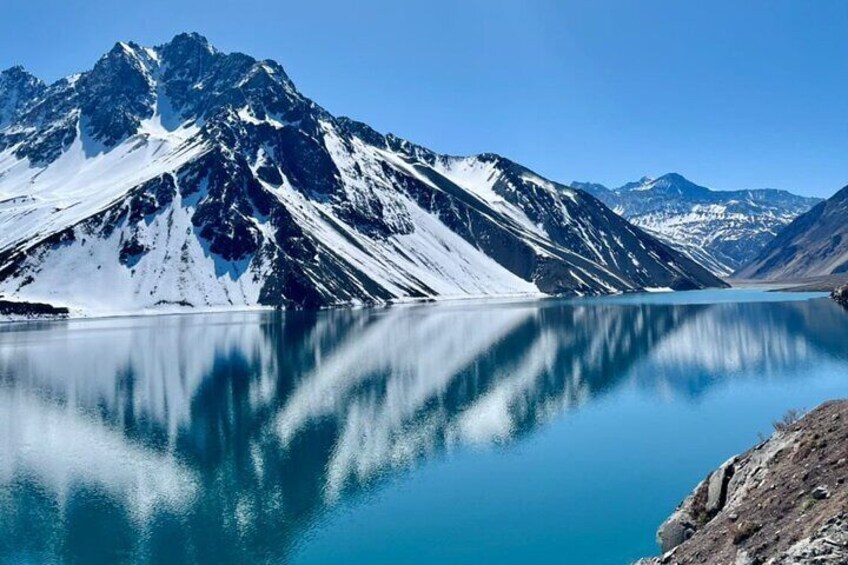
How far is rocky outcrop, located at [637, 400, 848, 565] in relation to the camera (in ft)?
68.2

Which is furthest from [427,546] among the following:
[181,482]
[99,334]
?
[99,334]

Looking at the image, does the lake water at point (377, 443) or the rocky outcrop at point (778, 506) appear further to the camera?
the lake water at point (377, 443)

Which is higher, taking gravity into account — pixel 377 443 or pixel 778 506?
pixel 778 506

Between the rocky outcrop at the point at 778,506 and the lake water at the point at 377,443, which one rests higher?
the rocky outcrop at the point at 778,506

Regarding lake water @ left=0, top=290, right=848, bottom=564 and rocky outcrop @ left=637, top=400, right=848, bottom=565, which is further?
lake water @ left=0, top=290, right=848, bottom=564

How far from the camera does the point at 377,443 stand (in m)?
61.2

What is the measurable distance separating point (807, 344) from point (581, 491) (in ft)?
300

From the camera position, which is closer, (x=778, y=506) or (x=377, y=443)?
(x=778, y=506)

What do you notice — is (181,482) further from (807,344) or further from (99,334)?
(99,334)

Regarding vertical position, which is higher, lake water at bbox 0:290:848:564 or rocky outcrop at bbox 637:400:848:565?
rocky outcrop at bbox 637:400:848:565

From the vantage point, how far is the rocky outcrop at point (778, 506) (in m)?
20.8

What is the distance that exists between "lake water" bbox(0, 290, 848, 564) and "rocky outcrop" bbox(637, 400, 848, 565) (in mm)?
6872

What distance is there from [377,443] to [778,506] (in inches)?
1604

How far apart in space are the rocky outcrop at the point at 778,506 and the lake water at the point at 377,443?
6872 mm
